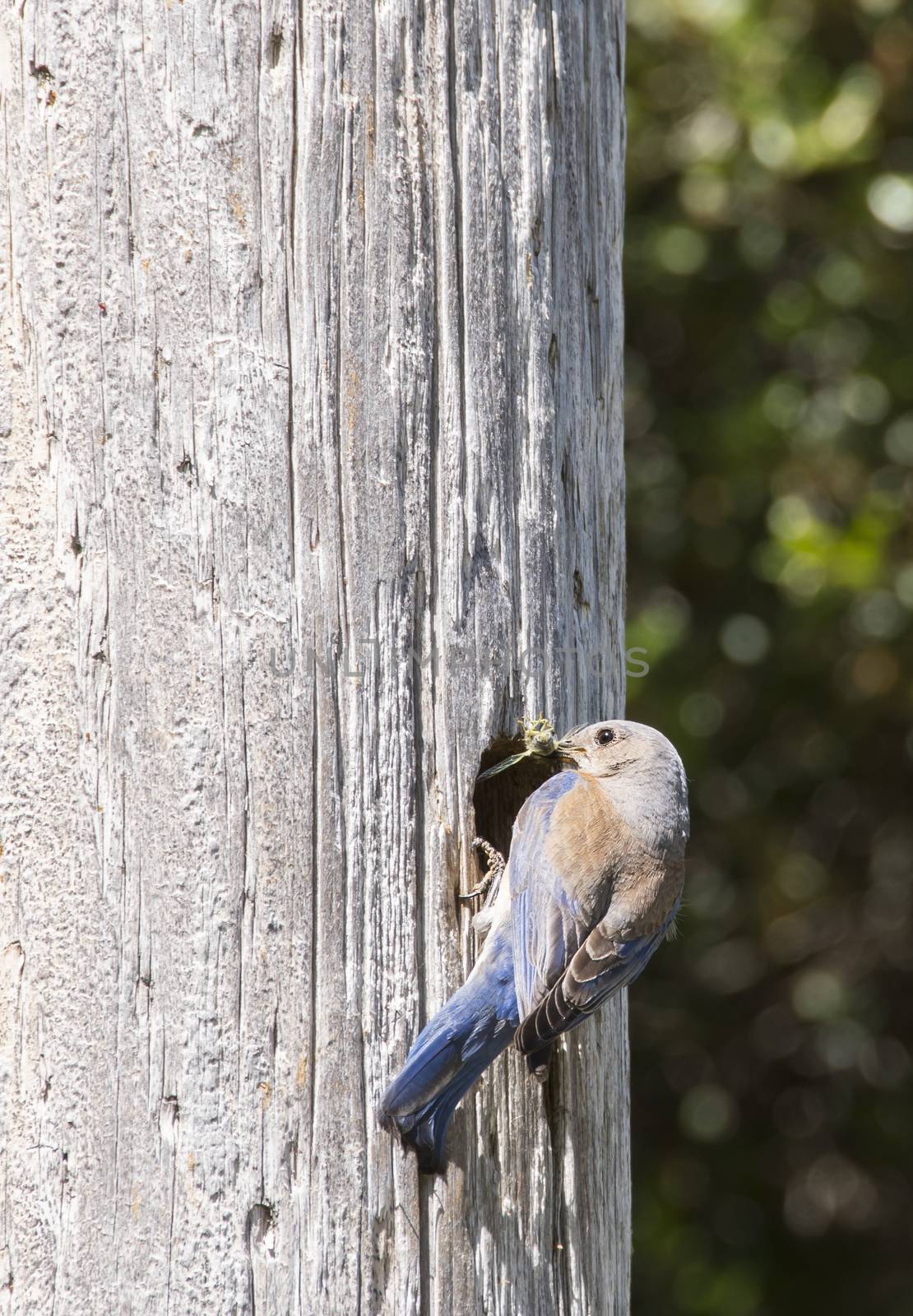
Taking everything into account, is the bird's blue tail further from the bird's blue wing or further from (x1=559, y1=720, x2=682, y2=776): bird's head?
(x1=559, y1=720, x2=682, y2=776): bird's head

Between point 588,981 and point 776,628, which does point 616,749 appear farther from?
point 776,628

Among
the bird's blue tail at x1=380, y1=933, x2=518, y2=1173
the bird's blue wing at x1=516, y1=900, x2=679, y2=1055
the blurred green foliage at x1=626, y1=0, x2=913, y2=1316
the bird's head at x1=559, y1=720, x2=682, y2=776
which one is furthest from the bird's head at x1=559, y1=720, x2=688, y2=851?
the blurred green foliage at x1=626, y1=0, x2=913, y2=1316

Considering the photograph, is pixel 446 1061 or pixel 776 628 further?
pixel 776 628

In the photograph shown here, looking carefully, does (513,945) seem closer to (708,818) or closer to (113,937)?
(113,937)

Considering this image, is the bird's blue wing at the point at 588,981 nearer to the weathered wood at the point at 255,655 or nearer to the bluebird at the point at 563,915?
the bluebird at the point at 563,915

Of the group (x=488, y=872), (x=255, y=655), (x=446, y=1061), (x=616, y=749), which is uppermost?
(x=255, y=655)

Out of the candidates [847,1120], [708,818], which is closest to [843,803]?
[708,818]

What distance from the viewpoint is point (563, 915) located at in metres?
2.24

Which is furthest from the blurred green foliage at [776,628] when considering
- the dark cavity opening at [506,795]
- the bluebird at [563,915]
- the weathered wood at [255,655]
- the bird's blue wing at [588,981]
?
the weathered wood at [255,655]

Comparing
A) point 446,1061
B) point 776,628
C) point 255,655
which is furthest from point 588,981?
point 776,628

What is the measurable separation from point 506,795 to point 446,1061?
0.74 m

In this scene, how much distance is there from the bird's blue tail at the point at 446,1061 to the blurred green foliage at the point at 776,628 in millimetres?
2517

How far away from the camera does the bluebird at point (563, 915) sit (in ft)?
6.13

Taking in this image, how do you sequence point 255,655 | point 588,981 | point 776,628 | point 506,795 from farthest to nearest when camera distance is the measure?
point 776,628
point 506,795
point 588,981
point 255,655
